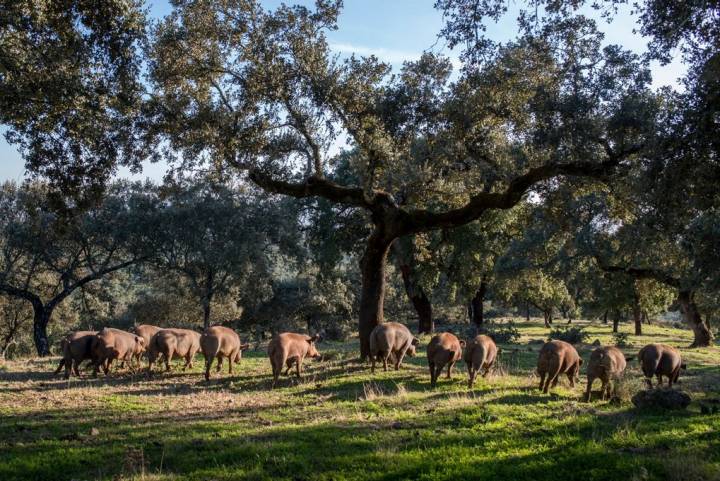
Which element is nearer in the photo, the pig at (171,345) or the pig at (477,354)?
the pig at (477,354)

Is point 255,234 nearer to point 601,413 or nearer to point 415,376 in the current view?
point 415,376

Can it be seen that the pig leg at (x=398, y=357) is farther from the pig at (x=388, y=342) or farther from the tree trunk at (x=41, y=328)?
the tree trunk at (x=41, y=328)

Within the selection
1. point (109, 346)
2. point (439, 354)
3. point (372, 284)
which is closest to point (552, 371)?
point (439, 354)

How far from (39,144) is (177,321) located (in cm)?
3345

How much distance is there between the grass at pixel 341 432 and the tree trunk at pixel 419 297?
2119 centimetres

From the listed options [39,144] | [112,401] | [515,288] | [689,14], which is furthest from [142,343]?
[515,288]

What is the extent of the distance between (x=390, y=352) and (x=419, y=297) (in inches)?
799

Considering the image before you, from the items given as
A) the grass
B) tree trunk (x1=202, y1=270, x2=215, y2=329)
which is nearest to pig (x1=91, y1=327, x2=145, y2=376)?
the grass

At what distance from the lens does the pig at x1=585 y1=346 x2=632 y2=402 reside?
42.6 ft

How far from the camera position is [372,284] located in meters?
18.9

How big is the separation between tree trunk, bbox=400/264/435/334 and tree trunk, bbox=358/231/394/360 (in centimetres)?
1705

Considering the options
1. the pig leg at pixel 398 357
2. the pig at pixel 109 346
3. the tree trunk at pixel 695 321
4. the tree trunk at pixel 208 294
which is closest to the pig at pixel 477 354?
the pig leg at pixel 398 357

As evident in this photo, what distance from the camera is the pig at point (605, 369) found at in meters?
13.0

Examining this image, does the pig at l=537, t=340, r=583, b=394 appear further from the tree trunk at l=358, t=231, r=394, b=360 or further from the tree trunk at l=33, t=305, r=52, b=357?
the tree trunk at l=33, t=305, r=52, b=357
